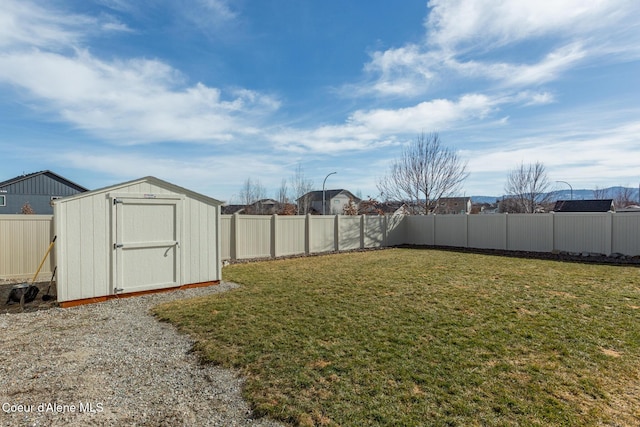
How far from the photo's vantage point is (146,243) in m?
6.43

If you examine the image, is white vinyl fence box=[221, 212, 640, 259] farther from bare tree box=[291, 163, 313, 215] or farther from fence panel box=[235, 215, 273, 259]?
bare tree box=[291, 163, 313, 215]

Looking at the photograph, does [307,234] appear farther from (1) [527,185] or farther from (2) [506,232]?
(1) [527,185]

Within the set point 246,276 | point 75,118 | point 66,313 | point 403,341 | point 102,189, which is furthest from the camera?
point 75,118

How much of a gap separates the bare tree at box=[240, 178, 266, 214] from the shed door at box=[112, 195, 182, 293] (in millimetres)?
26487

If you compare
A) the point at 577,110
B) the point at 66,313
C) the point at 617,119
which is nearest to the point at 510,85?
the point at 577,110

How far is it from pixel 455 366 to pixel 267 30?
919cm

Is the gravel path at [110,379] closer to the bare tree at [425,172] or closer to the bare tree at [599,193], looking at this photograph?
the bare tree at [425,172]

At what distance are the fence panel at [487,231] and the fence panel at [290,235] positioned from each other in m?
7.87

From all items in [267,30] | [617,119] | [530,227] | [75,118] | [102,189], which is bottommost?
[530,227]

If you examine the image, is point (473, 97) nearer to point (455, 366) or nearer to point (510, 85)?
point (510, 85)

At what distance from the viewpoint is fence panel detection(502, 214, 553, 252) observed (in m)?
12.9

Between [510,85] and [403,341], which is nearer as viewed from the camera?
[403,341]

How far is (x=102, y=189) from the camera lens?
5.93 meters

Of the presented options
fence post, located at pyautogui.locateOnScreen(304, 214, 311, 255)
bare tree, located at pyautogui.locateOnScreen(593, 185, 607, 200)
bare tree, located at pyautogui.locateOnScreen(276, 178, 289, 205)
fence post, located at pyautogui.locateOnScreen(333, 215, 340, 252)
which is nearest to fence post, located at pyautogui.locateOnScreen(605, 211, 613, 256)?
fence post, located at pyautogui.locateOnScreen(333, 215, 340, 252)
